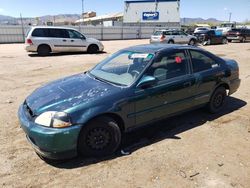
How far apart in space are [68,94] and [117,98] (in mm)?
739

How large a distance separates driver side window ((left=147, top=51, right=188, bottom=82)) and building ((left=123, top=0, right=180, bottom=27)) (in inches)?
1939

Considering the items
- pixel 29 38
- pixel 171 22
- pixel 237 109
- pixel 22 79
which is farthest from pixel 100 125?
pixel 171 22

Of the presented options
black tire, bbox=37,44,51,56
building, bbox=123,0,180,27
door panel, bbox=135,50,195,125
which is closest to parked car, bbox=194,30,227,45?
black tire, bbox=37,44,51,56

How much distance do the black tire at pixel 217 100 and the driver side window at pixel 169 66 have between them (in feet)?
3.58

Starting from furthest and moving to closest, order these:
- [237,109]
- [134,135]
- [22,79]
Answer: [22,79] < [237,109] < [134,135]

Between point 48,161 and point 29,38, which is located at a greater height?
point 29,38

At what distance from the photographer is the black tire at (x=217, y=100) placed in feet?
17.8

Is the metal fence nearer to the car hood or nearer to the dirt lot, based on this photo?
the dirt lot

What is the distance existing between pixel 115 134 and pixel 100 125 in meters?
0.30

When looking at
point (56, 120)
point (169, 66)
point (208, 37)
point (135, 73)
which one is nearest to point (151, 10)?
point (208, 37)

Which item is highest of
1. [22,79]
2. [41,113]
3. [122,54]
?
[122,54]

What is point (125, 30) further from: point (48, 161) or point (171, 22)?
point (48, 161)

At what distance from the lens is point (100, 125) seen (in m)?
3.69

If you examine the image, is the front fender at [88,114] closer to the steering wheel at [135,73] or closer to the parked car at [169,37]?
the steering wheel at [135,73]
